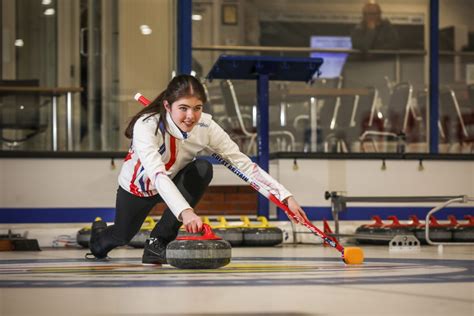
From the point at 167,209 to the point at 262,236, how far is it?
7.38 ft

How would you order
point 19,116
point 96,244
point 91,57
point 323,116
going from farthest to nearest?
point 323,116
point 91,57
point 19,116
point 96,244

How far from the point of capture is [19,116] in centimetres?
864

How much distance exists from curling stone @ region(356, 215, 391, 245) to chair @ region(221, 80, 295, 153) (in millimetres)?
2083

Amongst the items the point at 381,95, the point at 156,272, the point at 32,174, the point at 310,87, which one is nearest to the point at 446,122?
the point at 381,95

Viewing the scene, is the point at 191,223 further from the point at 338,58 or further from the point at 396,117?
the point at 338,58

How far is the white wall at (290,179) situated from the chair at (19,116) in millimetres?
822

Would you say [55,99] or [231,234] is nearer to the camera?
[231,234]

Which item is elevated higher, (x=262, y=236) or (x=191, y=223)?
(x=191, y=223)

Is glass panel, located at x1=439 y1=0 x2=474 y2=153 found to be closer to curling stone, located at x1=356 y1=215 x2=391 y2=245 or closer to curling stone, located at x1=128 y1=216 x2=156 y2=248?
curling stone, located at x1=356 y1=215 x2=391 y2=245

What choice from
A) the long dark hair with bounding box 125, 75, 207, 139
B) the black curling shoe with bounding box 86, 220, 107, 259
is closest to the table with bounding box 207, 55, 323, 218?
the black curling shoe with bounding box 86, 220, 107, 259

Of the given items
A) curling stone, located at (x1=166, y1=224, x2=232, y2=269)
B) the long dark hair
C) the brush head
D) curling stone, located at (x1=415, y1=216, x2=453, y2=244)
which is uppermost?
the long dark hair

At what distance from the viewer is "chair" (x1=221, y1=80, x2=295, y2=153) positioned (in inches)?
358

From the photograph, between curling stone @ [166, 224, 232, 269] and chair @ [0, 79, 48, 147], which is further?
chair @ [0, 79, 48, 147]

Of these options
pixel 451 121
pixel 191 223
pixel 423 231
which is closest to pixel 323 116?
pixel 451 121
